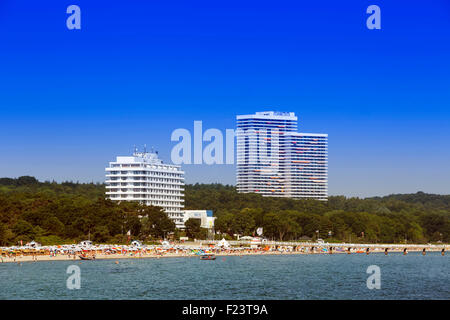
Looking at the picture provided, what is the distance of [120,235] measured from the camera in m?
138

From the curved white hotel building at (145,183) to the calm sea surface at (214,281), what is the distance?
63.4 m

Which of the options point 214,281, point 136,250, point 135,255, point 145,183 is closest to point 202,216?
point 145,183

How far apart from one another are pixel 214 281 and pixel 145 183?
9817 cm

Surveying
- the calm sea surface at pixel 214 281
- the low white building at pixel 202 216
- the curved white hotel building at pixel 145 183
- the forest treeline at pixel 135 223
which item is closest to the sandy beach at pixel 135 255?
the calm sea surface at pixel 214 281

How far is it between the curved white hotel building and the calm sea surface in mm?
63413

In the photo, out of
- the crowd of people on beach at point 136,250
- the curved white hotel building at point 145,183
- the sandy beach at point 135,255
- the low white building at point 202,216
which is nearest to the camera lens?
the sandy beach at point 135,255

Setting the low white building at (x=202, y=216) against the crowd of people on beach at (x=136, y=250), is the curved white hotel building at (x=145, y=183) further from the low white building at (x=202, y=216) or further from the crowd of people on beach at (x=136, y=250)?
the crowd of people on beach at (x=136, y=250)

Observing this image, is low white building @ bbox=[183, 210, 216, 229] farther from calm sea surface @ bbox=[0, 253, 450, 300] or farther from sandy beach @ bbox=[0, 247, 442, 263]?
calm sea surface @ bbox=[0, 253, 450, 300]

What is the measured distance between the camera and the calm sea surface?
234 ft

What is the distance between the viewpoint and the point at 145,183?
594 ft

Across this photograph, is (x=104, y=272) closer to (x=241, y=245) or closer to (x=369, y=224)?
(x=241, y=245)

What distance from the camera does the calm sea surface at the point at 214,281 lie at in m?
71.4

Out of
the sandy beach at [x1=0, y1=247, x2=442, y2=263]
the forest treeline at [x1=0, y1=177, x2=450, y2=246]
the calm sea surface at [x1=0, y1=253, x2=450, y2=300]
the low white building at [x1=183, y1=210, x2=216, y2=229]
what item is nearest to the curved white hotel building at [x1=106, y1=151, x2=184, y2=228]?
the low white building at [x1=183, y1=210, x2=216, y2=229]

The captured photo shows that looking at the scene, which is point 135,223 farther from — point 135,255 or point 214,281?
point 214,281
